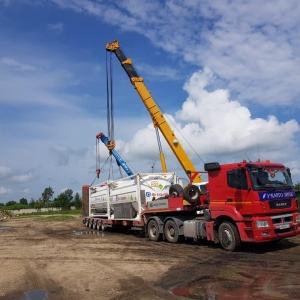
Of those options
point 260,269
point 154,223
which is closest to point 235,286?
point 260,269

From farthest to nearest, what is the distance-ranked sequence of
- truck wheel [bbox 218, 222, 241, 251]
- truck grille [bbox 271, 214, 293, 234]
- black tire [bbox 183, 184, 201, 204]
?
black tire [bbox 183, 184, 201, 204] → truck wheel [bbox 218, 222, 241, 251] → truck grille [bbox 271, 214, 293, 234]

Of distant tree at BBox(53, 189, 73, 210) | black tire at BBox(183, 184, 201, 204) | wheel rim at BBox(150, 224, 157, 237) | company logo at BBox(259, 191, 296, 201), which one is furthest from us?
distant tree at BBox(53, 189, 73, 210)

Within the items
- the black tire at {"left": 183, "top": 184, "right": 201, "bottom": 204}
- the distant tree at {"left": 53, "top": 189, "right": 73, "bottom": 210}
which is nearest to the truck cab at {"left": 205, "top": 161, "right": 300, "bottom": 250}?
the black tire at {"left": 183, "top": 184, "right": 201, "bottom": 204}

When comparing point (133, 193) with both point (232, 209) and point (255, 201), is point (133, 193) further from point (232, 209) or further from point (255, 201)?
point (255, 201)

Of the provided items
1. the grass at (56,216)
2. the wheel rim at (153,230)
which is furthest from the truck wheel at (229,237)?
the grass at (56,216)

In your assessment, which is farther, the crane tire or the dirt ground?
the crane tire

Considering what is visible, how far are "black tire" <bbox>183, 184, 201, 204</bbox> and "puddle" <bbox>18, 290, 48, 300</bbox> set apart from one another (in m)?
7.78

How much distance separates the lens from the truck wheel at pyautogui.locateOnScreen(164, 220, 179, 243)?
15.3 meters

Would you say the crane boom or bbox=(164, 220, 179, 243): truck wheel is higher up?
the crane boom

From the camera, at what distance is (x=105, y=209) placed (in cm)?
2345

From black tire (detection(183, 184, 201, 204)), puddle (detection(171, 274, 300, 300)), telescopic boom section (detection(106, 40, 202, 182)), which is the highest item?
telescopic boom section (detection(106, 40, 202, 182))

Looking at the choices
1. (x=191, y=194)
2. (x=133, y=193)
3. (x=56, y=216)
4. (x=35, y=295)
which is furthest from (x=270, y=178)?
(x=56, y=216)

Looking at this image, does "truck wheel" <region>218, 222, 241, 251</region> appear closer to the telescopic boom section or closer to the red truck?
the red truck

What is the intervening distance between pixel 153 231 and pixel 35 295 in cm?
950
